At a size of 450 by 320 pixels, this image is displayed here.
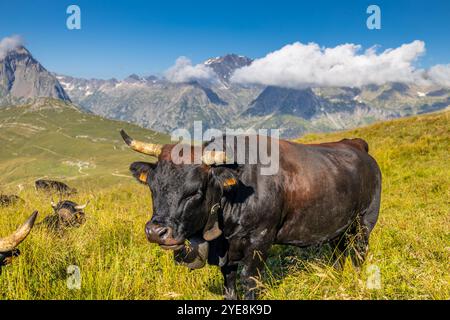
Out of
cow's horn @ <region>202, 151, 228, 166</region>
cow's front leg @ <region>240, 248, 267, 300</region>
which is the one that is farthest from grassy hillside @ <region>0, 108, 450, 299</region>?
cow's horn @ <region>202, 151, 228, 166</region>

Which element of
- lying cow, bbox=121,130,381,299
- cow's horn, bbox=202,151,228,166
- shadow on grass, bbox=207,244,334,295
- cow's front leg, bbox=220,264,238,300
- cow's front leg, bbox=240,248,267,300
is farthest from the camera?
shadow on grass, bbox=207,244,334,295

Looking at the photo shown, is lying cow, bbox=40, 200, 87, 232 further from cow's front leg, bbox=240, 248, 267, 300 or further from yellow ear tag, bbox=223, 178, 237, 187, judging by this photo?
yellow ear tag, bbox=223, 178, 237, 187

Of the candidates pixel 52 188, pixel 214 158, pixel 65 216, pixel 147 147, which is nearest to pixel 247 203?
pixel 214 158

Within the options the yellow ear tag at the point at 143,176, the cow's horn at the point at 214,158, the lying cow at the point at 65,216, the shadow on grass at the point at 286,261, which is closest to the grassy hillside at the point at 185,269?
the shadow on grass at the point at 286,261

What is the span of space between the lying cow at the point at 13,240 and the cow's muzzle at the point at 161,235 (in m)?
1.28

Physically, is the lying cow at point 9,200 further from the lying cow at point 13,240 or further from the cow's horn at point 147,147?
the cow's horn at point 147,147

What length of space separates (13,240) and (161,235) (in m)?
1.72

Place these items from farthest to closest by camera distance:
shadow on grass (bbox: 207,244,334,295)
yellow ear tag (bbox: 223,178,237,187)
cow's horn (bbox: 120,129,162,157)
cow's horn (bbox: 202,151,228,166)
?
1. shadow on grass (bbox: 207,244,334,295)
2. cow's horn (bbox: 120,129,162,157)
3. yellow ear tag (bbox: 223,178,237,187)
4. cow's horn (bbox: 202,151,228,166)

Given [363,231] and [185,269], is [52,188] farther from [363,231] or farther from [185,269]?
[363,231]

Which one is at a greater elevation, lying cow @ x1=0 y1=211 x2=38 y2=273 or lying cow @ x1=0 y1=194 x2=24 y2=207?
lying cow @ x1=0 y1=211 x2=38 y2=273

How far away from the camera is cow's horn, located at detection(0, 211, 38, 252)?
437 centimetres

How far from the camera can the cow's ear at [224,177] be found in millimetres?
5113

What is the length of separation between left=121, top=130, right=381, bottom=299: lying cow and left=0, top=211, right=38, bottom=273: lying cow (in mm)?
1354

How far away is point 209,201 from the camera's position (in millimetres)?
5117
